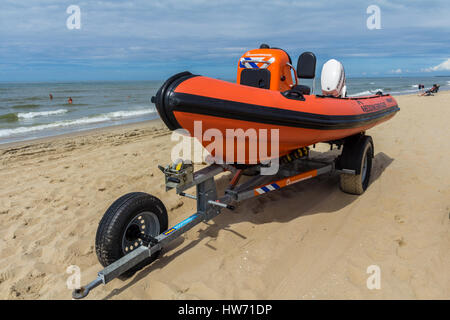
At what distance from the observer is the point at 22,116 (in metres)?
15.6

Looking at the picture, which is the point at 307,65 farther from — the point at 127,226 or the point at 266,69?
the point at 127,226

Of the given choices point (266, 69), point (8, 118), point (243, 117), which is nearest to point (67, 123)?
point (8, 118)

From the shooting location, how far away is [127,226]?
2619 millimetres

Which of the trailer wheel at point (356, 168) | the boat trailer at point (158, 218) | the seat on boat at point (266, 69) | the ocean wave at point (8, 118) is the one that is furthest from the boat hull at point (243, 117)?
the ocean wave at point (8, 118)

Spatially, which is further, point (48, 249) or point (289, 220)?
point (289, 220)

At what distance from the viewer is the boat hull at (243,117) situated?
2.50m

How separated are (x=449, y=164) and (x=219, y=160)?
13.8 feet

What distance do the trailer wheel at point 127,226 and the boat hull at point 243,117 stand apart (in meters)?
0.74

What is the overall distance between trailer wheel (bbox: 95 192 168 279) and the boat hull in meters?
0.74

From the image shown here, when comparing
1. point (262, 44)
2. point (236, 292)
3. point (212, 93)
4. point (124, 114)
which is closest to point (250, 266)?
point (236, 292)

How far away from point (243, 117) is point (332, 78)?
2.26 metres

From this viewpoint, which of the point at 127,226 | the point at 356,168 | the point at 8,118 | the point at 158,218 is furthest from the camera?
the point at 8,118

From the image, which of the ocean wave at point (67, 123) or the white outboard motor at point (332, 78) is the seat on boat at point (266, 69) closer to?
the white outboard motor at point (332, 78)
